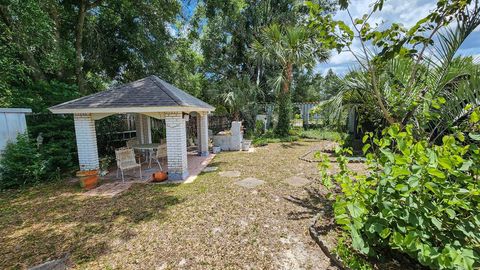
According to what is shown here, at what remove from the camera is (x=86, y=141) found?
6.46 meters

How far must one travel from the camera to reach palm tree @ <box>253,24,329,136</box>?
11484mm

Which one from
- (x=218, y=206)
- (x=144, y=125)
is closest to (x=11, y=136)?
(x=144, y=125)

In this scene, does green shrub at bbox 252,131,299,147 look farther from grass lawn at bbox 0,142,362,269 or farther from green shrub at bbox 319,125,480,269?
green shrub at bbox 319,125,480,269

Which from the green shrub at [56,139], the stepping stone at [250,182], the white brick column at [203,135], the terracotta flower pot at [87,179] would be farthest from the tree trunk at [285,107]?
the green shrub at [56,139]

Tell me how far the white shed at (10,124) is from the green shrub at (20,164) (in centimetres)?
15

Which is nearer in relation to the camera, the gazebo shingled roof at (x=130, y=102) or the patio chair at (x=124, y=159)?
the gazebo shingled roof at (x=130, y=102)

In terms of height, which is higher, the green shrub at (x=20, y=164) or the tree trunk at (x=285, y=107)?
the tree trunk at (x=285, y=107)

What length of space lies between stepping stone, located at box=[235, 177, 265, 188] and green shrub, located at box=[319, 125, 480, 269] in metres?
3.37

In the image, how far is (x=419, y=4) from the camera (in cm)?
307

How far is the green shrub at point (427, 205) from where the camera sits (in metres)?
2.05

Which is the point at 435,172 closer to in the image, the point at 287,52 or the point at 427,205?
the point at 427,205

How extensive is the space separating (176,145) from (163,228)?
276cm

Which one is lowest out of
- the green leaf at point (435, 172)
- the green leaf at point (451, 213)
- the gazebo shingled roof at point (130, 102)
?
the green leaf at point (451, 213)

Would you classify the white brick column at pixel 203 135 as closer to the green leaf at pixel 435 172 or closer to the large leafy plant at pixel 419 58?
the large leafy plant at pixel 419 58
